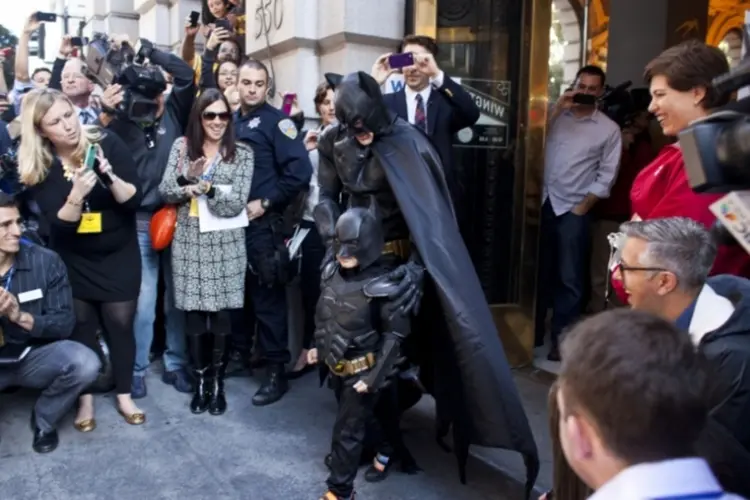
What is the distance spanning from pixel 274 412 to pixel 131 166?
1.57 m

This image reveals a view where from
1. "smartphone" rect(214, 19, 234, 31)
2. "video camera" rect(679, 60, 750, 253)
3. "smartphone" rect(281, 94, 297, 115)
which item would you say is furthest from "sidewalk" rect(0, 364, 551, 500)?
"smartphone" rect(214, 19, 234, 31)

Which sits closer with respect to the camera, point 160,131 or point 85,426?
point 85,426

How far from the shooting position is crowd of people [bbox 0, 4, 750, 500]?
131 centimetres

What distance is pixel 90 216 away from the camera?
12.7 feet

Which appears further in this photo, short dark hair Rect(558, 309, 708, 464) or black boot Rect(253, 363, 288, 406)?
black boot Rect(253, 363, 288, 406)

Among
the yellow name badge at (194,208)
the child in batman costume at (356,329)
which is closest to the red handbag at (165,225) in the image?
the yellow name badge at (194,208)

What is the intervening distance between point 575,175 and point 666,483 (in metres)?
3.94

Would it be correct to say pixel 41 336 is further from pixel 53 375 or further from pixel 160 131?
pixel 160 131

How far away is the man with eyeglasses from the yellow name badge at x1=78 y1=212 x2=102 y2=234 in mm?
2717

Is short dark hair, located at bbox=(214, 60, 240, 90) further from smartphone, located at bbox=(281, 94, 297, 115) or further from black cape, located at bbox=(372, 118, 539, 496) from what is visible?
black cape, located at bbox=(372, 118, 539, 496)

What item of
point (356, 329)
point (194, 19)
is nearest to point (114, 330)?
point (356, 329)

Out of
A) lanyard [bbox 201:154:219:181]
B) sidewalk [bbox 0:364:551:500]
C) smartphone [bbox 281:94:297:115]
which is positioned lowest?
sidewalk [bbox 0:364:551:500]

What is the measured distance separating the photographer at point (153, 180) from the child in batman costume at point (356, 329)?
1756mm

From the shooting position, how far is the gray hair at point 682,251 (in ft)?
6.78
